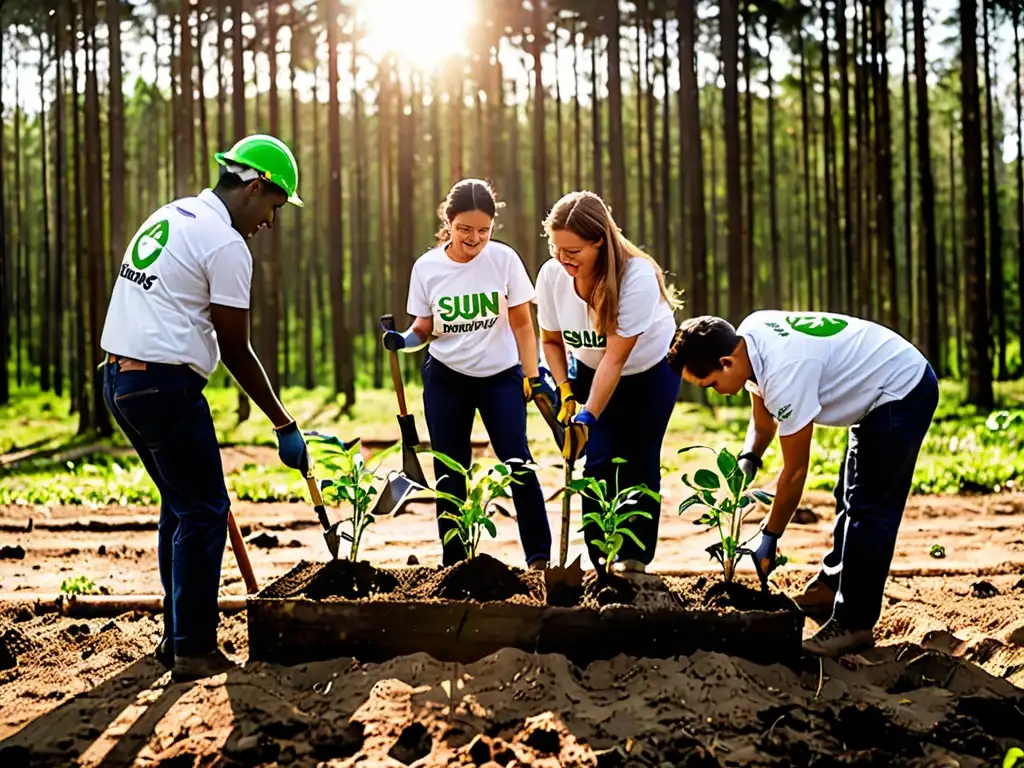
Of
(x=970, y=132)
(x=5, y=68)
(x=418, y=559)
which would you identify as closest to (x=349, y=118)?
(x=5, y=68)

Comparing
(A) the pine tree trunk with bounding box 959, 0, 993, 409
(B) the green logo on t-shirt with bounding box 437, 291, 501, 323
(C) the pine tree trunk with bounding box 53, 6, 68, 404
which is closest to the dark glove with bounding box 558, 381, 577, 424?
(B) the green logo on t-shirt with bounding box 437, 291, 501, 323

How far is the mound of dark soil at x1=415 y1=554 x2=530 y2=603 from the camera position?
3.93 meters

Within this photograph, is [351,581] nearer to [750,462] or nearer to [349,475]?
[349,475]

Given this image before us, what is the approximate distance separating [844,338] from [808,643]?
1.15 metres

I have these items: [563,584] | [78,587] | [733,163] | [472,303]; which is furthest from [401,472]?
[733,163]

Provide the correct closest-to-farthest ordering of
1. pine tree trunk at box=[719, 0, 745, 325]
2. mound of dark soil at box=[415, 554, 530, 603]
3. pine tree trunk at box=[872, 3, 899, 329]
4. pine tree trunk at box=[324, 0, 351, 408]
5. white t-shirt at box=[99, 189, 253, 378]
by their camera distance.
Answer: white t-shirt at box=[99, 189, 253, 378], mound of dark soil at box=[415, 554, 530, 603], pine tree trunk at box=[719, 0, 745, 325], pine tree trunk at box=[872, 3, 899, 329], pine tree trunk at box=[324, 0, 351, 408]

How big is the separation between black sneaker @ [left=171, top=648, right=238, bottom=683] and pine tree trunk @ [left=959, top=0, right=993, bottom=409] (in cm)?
1421

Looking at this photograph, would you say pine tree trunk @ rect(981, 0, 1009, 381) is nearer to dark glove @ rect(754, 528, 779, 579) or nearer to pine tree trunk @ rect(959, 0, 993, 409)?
pine tree trunk @ rect(959, 0, 993, 409)

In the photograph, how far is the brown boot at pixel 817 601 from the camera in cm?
463

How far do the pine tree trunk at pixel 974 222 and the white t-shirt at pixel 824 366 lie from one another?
12611mm

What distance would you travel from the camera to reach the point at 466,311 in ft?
16.1

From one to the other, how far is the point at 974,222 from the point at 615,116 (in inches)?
223

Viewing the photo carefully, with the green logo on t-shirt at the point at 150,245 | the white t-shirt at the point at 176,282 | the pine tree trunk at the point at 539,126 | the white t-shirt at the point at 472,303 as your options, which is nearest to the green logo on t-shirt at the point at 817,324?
the white t-shirt at the point at 472,303

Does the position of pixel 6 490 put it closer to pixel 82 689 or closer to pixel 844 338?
pixel 82 689
